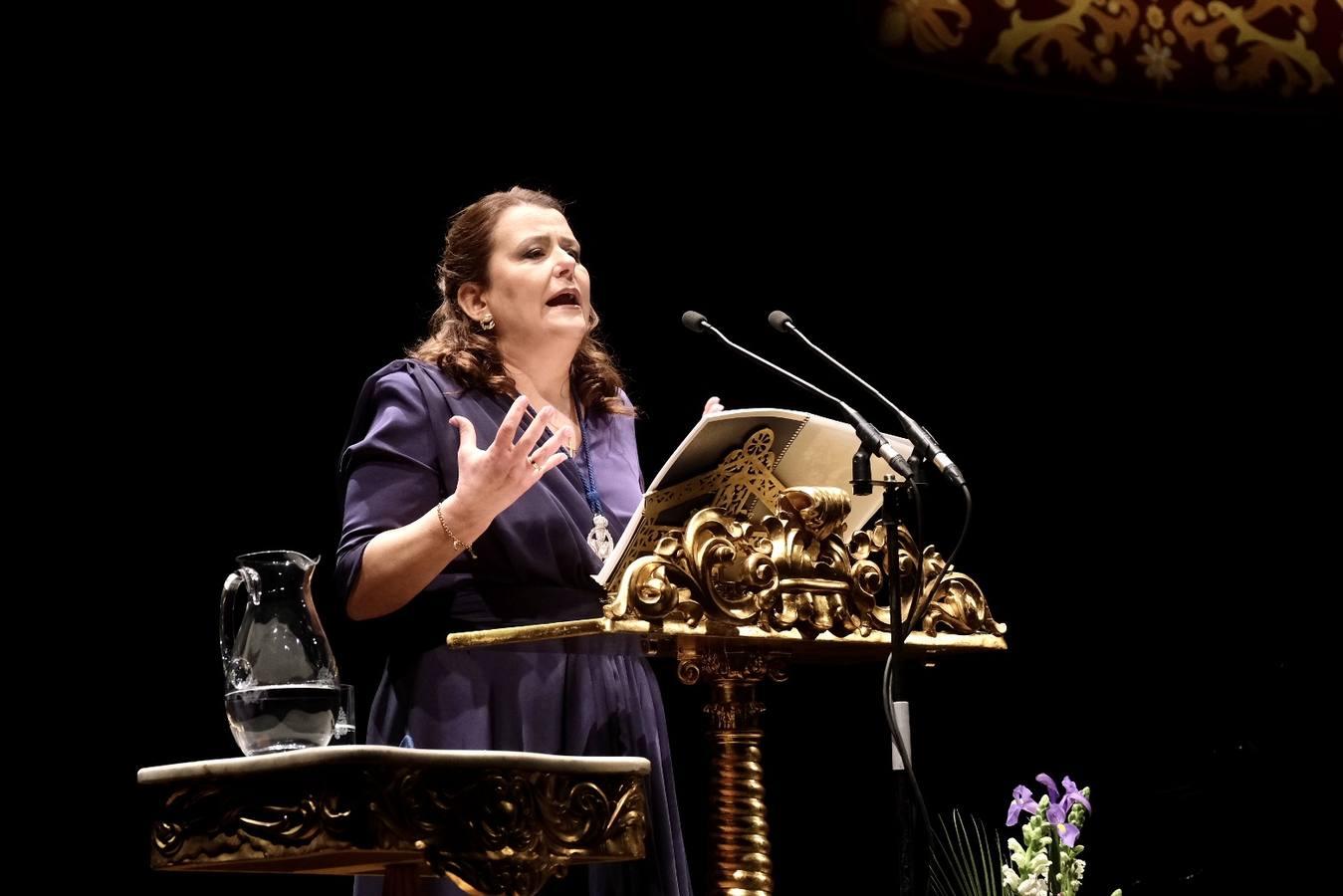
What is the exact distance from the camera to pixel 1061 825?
7.41 feet

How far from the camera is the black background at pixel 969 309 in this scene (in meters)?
3.12

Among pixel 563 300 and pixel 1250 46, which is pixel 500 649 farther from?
pixel 1250 46

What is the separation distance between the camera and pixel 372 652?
109 inches

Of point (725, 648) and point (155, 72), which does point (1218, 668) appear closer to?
point (725, 648)

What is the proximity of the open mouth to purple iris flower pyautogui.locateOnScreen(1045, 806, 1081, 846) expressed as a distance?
960 millimetres

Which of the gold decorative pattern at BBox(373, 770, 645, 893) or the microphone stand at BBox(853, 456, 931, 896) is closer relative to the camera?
the gold decorative pattern at BBox(373, 770, 645, 893)

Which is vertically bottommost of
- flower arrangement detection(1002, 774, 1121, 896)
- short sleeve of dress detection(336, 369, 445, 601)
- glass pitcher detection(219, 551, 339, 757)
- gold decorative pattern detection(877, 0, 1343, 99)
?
flower arrangement detection(1002, 774, 1121, 896)

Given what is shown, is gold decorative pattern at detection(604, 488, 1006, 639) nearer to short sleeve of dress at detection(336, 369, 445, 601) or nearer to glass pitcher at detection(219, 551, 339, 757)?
glass pitcher at detection(219, 551, 339, 757)

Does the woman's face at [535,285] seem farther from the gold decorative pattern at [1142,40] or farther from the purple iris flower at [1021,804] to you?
the gold decorative pattern at [1142,40]

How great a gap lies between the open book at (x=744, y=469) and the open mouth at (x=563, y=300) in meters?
0.51

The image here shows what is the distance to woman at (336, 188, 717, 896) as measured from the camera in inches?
77.7

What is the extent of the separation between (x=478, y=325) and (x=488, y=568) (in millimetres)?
466

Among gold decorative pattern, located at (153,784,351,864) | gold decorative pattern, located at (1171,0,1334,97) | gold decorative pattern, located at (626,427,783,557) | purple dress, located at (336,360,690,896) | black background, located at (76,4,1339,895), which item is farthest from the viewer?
gold decorative pattern, located at (1171,0,1334,97)

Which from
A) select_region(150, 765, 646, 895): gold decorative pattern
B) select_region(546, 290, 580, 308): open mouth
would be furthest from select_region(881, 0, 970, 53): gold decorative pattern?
select_region(150, 765, 646, 895): gold decorative pattern
